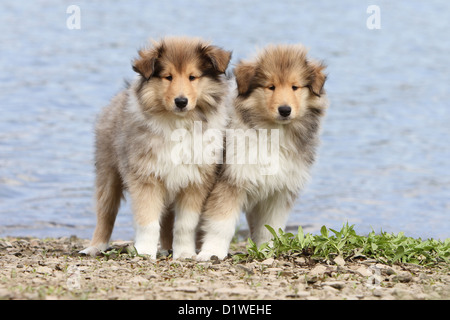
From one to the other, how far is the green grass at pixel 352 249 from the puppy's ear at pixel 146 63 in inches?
65.4

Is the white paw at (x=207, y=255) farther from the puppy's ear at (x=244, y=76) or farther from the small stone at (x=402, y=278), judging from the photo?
the small stone at (x=402, y=278)

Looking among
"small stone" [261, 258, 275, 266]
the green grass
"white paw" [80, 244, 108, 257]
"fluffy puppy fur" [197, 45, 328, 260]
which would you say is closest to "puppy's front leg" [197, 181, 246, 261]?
"fluffy puppy fur" [197, 45, 328, 260]

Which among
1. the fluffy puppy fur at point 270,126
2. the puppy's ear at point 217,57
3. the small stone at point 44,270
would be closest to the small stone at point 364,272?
the fluffy puppy fur at point 270,126

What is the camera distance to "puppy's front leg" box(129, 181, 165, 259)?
6613mm

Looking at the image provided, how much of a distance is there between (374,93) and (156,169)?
10.9 meters

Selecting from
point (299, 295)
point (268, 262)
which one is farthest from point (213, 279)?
point (299, 295)

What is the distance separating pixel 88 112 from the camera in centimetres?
1449

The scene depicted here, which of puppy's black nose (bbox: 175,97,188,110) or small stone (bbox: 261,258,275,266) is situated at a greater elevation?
puppy's black nose (bbox: 175,97,188,110)

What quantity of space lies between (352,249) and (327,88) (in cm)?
1043

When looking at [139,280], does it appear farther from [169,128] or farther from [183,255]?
[169,128]

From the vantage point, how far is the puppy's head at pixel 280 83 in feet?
21.7

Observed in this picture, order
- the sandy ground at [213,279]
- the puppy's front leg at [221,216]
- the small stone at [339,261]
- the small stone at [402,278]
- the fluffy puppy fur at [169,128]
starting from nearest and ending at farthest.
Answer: the sandy ground at [213,279] → the small stone at [402,278] → the small stone at [339,261] → the fluffy puppy fur at [169,128] → the puppy's front leg at [221,216]

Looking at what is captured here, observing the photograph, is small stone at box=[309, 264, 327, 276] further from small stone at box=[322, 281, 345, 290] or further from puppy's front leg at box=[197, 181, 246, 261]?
puppy's front leg at box=[197, 181, 246, 261]

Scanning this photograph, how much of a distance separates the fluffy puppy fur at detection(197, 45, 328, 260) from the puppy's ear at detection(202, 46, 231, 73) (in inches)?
7.2
